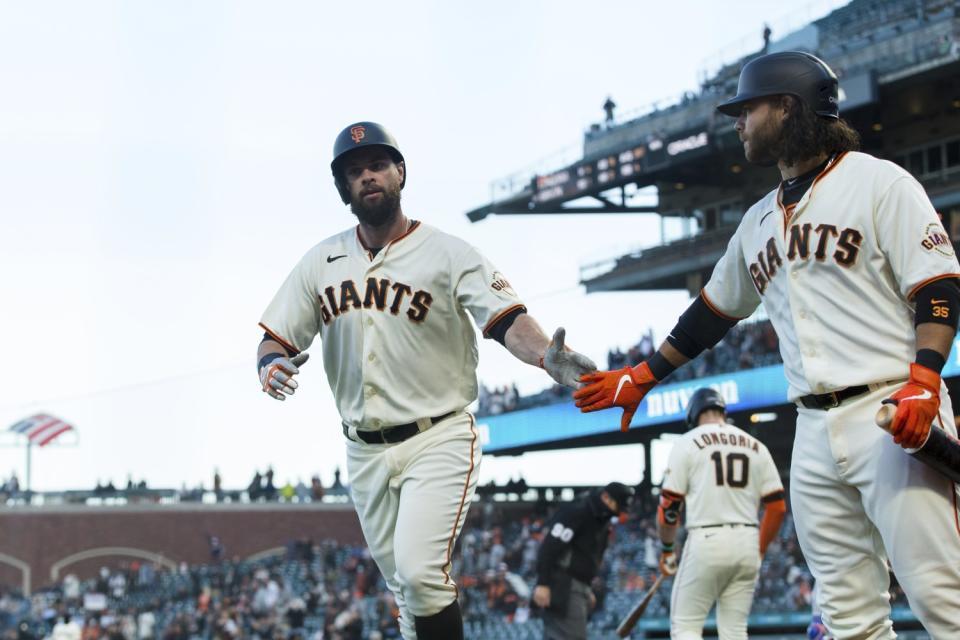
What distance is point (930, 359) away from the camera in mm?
4355

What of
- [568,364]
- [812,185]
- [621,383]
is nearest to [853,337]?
[812,185]

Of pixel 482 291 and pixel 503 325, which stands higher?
pixel 482 291

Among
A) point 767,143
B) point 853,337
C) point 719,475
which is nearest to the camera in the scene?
point 853,337

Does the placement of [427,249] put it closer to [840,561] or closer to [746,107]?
[746,107]

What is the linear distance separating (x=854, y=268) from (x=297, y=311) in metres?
2.79

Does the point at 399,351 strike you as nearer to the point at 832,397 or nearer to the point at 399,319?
the point at 399,319

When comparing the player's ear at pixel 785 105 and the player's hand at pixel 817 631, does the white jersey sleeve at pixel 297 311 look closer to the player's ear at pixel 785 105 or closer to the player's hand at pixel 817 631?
the player's ear at pixel 785 105

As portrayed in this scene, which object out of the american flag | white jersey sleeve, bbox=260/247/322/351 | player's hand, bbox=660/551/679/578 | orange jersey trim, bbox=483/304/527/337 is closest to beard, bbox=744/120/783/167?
orange jersey trim, bbox=483/304/527/337

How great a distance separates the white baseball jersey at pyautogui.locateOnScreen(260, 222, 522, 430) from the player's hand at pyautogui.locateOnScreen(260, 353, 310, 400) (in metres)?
0.38

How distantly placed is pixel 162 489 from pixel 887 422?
4736cm

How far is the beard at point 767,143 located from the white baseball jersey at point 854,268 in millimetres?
209

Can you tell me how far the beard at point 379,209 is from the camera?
6273 millimetres

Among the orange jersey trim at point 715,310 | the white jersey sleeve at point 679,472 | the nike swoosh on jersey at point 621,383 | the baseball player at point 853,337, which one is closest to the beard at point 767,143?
the baseball player at point 853,337

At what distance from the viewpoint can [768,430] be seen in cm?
3803
